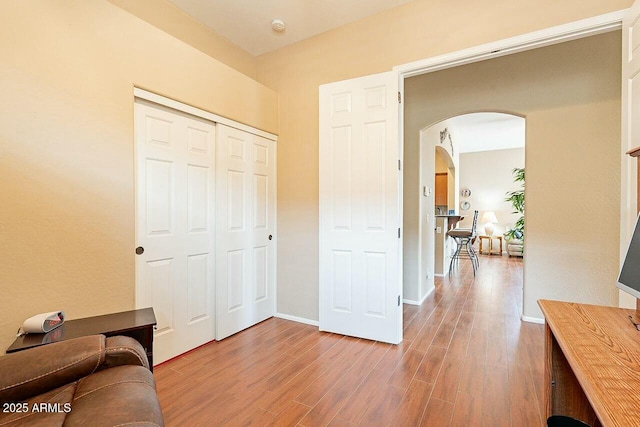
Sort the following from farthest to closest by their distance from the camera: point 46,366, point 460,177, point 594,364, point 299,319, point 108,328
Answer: point 460,177 < point 299,319 < point 108,328 < point 46,366 < point 594,364

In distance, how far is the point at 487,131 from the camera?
6.84 meters

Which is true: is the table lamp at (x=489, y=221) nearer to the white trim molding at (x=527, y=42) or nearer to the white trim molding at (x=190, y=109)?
the white trim molding at (x=527, y=42)

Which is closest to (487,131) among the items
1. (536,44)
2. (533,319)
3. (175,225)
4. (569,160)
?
(569,160)

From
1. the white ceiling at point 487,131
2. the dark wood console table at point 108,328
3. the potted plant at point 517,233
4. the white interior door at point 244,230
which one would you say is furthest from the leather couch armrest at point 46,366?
the potted plant at point 517,233

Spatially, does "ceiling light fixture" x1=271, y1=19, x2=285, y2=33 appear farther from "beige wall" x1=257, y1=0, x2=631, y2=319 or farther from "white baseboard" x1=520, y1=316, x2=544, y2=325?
"white baseboard" x1=520, y1=316, x2=544, y2=325

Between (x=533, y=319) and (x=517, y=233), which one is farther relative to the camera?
(x=517, y=233)

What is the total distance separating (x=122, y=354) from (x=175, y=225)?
124cm

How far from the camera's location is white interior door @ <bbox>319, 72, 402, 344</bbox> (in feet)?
8.54

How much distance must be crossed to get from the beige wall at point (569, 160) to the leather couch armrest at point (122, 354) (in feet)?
11.7

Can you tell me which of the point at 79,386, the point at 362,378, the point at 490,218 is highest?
the point at 490,218

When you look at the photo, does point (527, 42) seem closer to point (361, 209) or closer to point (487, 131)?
point (361, 209)

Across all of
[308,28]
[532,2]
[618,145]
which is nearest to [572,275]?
[618,145]

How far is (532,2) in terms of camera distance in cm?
205

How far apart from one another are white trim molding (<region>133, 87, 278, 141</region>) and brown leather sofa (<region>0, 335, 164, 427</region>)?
165 centimetres
